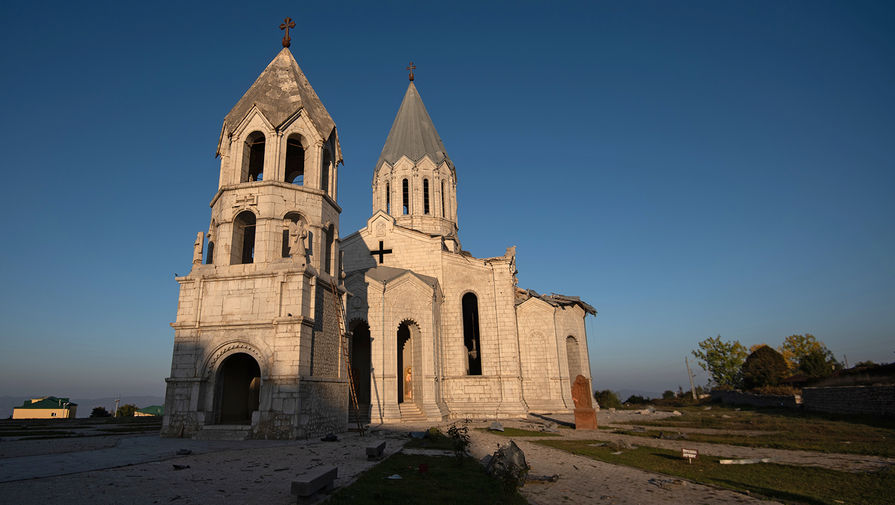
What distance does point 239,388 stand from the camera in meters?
16.4

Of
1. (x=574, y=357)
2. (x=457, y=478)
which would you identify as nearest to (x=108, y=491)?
(x=457, y=478)

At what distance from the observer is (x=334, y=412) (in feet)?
49.4

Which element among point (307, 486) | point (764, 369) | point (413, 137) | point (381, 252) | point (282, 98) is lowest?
point (307, 486)

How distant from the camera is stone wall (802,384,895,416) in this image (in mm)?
17812

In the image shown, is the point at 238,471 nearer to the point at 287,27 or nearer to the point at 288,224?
the point at 288,224

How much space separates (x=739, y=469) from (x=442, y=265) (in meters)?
17.6

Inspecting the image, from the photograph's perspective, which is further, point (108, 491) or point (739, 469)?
point (739, 469)

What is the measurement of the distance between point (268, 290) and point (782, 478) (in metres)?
13.1

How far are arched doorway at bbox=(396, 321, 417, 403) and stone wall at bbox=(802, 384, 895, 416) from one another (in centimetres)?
1902

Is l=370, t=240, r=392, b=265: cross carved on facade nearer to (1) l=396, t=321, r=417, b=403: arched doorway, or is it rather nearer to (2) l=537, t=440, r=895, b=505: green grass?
(1) l=396, t=321, r=417, b=403: arched doorway

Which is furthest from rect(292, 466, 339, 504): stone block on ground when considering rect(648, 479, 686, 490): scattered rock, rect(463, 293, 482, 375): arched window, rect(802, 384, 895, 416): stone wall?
rect(802, 384, 895, 416): stone wall

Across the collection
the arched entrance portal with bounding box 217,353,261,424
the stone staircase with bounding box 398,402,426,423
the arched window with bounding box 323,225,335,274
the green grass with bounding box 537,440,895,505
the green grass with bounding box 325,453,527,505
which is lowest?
the green grass with bounding box 537,440,895,505

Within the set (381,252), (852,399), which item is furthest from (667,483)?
(381,252)

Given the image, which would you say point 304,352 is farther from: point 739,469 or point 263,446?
point 739,469
